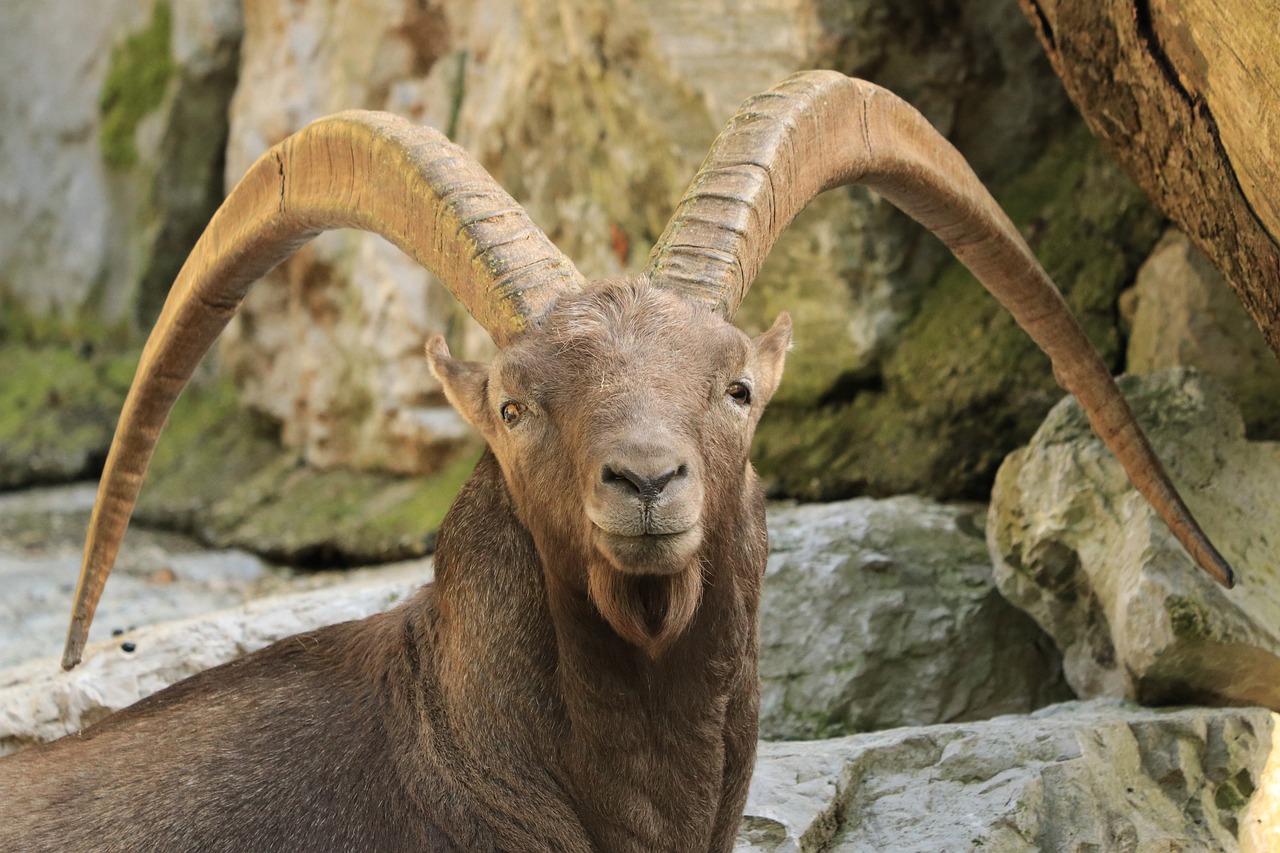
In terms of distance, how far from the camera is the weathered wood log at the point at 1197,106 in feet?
15.2

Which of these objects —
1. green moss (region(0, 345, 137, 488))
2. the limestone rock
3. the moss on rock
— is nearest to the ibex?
the limestone rock

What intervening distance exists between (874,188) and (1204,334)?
2.16 metres

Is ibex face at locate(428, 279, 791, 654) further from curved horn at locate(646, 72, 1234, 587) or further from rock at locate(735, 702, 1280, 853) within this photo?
rock at locate(735, 702, 1280, 853)

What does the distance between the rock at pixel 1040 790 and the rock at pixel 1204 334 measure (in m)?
1.71

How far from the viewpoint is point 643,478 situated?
11.6 feet

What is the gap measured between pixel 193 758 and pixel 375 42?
25.8 ft

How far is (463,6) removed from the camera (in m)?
10.8

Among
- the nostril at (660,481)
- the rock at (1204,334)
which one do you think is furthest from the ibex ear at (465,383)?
the rock at (1204,334)

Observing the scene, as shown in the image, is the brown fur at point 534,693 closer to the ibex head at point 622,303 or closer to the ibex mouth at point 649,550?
the ibex head at point 622,303

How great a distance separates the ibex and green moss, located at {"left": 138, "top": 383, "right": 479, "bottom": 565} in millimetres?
4892

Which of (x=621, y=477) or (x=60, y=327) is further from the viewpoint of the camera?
(x=60, y=327)

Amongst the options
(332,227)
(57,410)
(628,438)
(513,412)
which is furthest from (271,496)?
(628,438)

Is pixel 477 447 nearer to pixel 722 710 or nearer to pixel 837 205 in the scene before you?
pixel 837 205

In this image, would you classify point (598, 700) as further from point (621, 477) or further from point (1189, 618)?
point (1189, 618)
